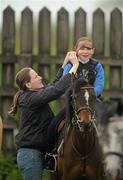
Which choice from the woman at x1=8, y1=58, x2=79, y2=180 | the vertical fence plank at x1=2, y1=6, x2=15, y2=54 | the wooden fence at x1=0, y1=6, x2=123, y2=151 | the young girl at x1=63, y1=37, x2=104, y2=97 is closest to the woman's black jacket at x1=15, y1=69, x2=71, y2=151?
the woman at x1=8, y1=58, x2=79, y2=180

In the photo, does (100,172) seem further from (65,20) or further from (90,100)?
(65,20)

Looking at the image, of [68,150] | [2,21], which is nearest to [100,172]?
A: [68,150]

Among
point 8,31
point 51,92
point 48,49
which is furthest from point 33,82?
point 8,31

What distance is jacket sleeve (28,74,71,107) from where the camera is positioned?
9617 mm

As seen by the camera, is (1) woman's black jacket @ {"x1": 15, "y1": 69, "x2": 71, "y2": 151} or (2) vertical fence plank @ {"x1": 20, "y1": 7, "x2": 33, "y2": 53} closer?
(1) woman's black jacket @ {"x1": 15, "y1": 69, "x2": 71, "y2": 151}

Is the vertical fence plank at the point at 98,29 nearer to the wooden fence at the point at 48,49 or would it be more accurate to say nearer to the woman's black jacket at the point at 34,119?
the wooden fence at the point at 48,49

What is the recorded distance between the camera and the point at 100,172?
387 inches

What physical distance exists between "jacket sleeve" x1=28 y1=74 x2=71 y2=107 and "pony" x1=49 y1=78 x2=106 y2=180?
0.28ft

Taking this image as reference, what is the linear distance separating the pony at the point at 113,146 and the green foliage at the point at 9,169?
349 centimetres

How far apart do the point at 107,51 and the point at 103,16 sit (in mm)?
580

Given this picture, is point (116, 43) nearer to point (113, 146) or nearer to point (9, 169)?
point (9, 169)

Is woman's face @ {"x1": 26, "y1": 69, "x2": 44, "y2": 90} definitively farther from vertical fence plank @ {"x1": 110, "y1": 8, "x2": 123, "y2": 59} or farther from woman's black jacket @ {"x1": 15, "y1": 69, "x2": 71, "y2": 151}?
vertical fence plank @ {"x1": 110, "y1": 8, "x2": 123, "y2": 59}

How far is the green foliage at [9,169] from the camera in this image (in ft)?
41.3

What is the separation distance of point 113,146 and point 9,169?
13.1 feet
